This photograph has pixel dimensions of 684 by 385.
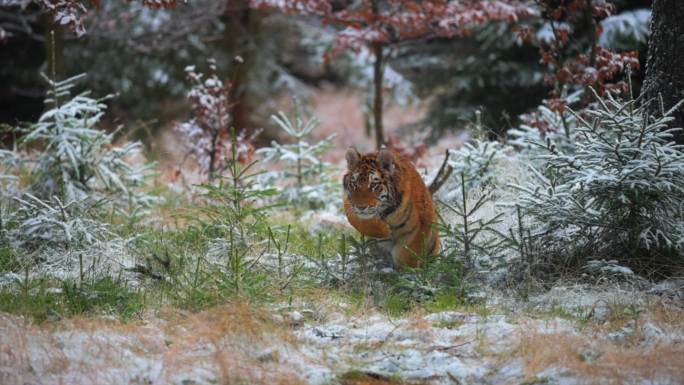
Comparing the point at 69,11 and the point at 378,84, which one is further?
the point at 378,84

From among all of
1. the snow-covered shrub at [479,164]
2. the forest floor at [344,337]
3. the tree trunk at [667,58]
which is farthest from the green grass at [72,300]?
the tree trunk at [667,58]

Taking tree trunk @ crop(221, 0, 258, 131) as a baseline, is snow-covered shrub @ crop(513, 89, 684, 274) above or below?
below

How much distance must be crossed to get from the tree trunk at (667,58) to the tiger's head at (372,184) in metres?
1.94

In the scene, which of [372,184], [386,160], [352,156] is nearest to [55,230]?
[352,156]

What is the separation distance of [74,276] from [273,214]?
8.46 feet

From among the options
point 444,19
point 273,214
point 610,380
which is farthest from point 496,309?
point 444,19

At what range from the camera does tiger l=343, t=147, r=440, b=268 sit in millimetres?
6059

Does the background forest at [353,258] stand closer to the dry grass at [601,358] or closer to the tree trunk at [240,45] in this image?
the dry grass at [601,358]

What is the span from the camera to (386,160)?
613cm

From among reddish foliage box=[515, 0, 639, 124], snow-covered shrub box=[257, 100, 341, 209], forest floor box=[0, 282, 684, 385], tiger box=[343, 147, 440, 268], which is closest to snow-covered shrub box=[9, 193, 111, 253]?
forest floor box=[0, 282, 684, 385]

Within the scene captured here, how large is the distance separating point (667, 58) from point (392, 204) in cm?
231

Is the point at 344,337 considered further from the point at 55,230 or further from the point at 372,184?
the point at 55,230

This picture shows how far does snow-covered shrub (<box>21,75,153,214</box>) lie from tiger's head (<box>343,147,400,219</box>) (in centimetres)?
248

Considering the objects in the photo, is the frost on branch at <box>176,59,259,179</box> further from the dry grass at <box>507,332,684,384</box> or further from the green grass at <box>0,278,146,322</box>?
the dry grass at <box>507,332,684,384</box>
